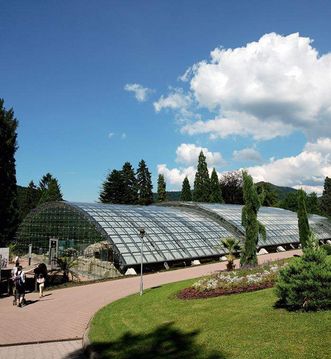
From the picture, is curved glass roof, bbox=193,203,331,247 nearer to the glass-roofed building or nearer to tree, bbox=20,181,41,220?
the glass-roofed building

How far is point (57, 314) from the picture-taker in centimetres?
1653

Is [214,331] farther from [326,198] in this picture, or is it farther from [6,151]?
[326,198]

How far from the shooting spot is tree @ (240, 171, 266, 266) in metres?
25.9

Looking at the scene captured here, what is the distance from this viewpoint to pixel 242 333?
10508mm

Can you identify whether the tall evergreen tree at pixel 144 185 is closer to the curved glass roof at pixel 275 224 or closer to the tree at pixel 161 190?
the tree at pixel 161 190

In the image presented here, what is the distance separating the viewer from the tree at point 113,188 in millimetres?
86688

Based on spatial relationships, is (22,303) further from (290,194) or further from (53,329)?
(290,194)

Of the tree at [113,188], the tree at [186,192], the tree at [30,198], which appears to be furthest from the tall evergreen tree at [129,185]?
the tree at [30,198]

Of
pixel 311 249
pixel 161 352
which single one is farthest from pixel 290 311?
pixel 161 352

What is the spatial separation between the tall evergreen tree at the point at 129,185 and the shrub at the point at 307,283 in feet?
246

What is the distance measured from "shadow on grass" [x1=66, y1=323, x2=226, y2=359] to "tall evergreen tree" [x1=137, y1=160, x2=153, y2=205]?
7732 cm

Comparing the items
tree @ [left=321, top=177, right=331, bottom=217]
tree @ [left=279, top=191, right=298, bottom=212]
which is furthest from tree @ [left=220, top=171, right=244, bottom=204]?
tree @ [left=321, top=177, right=331, bottom=217]

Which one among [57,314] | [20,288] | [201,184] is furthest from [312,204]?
[57,314]

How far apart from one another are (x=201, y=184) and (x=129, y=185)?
64.0 ft
